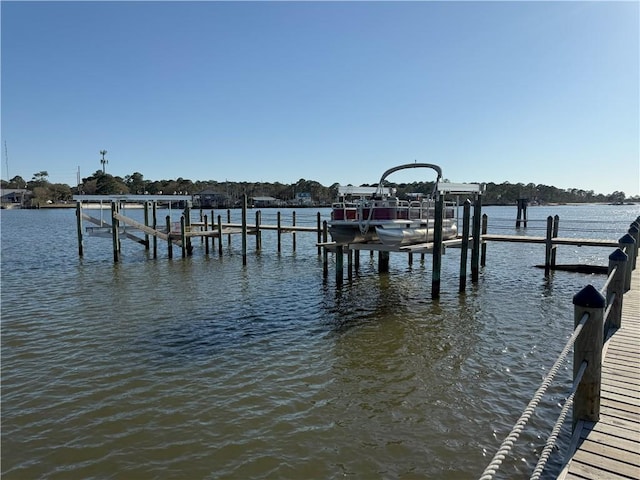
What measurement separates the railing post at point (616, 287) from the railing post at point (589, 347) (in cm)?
326

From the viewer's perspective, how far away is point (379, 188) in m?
17.4

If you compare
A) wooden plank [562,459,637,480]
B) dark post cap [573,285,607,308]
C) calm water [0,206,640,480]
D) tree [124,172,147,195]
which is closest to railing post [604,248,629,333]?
calm water [0,206,640,480]

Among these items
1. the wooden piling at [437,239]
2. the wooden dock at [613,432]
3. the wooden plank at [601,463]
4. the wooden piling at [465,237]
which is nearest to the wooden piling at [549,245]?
the wooden piling at [465,237]

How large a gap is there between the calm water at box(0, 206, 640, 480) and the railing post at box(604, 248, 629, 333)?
153 centimetres

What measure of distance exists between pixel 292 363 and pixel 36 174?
223 m

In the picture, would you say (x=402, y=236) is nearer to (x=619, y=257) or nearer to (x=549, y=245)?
(x=619, y=257)

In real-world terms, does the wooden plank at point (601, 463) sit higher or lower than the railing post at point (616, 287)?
lower

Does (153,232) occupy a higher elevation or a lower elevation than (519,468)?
higher

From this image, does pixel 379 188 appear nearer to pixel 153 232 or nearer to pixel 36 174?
pixel 153 232

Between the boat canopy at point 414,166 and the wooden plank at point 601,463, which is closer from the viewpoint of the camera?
the wooden plank at point 601,463

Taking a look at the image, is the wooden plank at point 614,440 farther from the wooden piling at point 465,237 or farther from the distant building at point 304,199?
the distant building at point 304,199

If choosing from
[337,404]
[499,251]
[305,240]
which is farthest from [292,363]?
[305,240]

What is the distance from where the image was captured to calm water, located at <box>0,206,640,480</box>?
5965mm

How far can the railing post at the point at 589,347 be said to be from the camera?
4.07 meters
